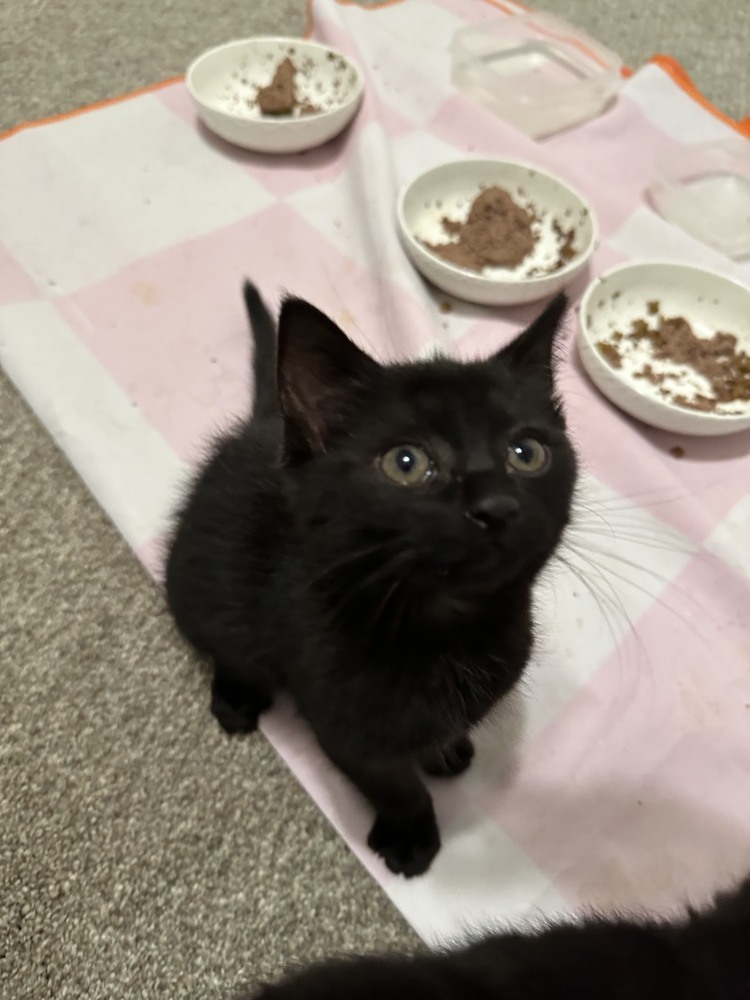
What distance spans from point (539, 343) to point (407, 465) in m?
0.20

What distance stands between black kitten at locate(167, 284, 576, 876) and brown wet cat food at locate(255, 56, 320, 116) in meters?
0.82

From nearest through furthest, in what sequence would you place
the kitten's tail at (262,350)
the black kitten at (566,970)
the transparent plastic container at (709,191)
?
1. the black kitten at (566,970)
2. the kitten's tail at (262,350)
3. the transparent plastic container at (709,191)

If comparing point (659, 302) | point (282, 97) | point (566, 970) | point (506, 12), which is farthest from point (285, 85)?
point (566, 970)

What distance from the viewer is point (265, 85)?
135cm

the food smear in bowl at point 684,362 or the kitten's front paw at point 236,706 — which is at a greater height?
the food smear in bowl at point 684,362

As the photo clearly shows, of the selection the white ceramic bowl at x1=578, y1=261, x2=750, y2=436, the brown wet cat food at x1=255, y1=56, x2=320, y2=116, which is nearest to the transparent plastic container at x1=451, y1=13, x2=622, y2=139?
the brown wet cat food at x1=255, y1=56, x2=320, y2=116

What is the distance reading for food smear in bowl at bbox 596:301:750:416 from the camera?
1039 millimetres

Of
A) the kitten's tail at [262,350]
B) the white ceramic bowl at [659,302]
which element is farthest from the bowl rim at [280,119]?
the white ceramic bowl at [659,302]

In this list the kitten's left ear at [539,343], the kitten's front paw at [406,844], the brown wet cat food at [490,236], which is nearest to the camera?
the kitten's left ear at [539,343]

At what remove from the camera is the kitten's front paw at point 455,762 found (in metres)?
0.76

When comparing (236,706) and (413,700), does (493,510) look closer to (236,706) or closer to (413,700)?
(413,700)

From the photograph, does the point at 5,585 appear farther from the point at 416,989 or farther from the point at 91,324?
the point at 416,989

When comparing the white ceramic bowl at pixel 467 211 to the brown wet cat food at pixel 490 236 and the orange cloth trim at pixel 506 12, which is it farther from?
the orange cloth trim at pixel 506 12

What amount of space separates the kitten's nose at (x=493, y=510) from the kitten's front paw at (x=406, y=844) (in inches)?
15.3
